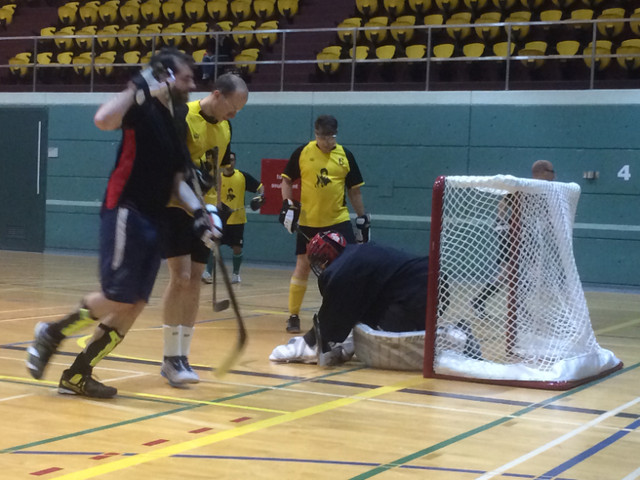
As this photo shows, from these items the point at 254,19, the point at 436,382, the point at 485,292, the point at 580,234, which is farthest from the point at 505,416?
the point at 254,19

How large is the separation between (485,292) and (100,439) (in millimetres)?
3118

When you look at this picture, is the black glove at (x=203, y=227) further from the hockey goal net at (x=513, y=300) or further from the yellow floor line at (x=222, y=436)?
the hockey goal net at (x=513, y=300)

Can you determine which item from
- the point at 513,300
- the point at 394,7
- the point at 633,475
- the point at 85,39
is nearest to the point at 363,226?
the point at 513,300

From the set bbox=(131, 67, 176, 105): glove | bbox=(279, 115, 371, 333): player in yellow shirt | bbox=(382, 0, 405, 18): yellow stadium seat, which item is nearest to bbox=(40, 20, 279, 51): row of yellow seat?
bbox=(382, 0, 405, 18): yellow stadium seat

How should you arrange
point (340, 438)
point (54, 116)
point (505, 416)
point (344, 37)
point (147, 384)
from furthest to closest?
1. point (54, 116)
2. point (344, 37)
3. point (147, 384)
4. point (505, 416)
5. point (340, 438)

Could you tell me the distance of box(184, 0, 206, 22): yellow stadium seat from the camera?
19188 millimetres

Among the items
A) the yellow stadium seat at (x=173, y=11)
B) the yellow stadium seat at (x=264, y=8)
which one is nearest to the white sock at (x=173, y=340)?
the yellow stadium seat at (x=264, y=8)

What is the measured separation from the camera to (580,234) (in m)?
14.6

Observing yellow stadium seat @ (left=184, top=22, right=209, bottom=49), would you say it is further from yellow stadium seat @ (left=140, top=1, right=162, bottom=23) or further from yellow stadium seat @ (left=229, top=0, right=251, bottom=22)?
yellow stadium seat @ (left=140, top=1, right=162, bottom=23)

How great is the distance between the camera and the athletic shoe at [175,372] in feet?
18.7

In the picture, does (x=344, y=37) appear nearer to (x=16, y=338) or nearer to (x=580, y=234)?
(x=580, y=234)

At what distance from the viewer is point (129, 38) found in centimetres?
1888

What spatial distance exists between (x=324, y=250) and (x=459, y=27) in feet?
32.5

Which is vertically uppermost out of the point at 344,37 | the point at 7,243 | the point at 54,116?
the point at 344,37
